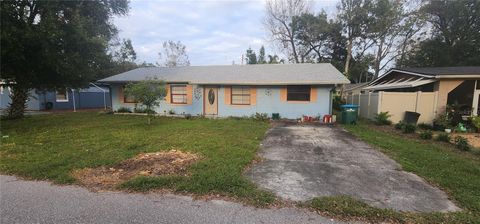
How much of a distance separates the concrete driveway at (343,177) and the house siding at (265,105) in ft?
20.2

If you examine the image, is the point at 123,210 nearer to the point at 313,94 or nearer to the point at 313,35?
the point at 313,94

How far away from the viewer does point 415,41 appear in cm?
3077

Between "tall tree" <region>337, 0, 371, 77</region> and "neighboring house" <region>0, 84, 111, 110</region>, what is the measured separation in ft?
83.6

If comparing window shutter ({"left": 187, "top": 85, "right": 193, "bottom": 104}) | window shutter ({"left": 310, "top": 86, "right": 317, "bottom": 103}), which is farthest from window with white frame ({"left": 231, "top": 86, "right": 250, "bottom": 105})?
window shutter ({"left": 310, "top": 86, "right": 317, "bottom": 103})

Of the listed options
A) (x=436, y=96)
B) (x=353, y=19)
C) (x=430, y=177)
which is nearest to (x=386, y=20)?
(x=353, y=19)

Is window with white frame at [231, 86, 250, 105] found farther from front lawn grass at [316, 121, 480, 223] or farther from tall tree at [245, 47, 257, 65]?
tall tree at [245, 47, 257, 65]

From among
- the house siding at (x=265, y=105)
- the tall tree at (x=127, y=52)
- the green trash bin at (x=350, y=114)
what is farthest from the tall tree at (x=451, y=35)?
the tall tree at (x=127, y=52)

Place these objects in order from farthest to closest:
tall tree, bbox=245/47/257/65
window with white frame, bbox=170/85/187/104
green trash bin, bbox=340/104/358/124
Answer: tall tree, bbox=245/47/257/65 < window with white frame, bbox=170/85/187/104 < green trash bin, bbox=340/104/358/124

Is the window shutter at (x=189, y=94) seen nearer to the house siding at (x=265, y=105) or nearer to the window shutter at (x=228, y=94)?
the house siding at (x=265, y=105)

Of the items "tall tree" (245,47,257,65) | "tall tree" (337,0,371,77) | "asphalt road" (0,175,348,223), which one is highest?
"tall tree" (337,0,371,77)

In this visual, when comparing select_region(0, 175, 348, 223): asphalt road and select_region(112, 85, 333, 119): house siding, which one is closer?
select_region(0, 175, 348, 223): asphalt road

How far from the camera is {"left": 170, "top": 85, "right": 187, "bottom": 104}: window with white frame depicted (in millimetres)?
15984

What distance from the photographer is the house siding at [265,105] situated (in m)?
13.8

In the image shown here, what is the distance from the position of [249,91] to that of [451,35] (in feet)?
91.4
